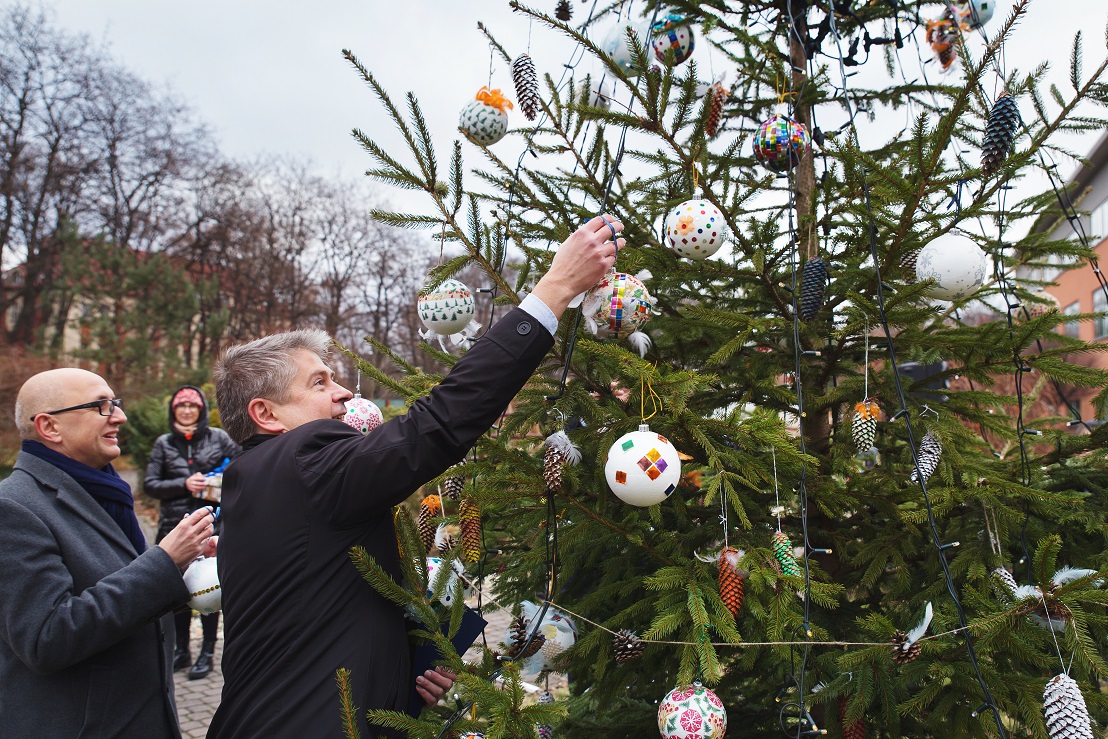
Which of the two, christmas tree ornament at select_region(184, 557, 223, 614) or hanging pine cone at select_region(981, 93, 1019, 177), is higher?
hanging pine cone at select_region(981, 93, 1019, 177)

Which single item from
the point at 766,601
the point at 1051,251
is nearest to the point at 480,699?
the point at 766,601

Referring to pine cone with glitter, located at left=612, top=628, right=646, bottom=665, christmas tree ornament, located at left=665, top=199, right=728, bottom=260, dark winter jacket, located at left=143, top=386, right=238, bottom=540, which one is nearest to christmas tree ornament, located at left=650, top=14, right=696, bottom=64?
christmas tree ornament, located at left=665, top=199, right=728, bottom=260

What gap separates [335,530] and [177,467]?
4516mm

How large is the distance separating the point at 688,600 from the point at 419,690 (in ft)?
2.55

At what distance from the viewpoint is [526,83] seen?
2.67 meters

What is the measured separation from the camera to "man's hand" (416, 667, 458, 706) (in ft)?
5.95

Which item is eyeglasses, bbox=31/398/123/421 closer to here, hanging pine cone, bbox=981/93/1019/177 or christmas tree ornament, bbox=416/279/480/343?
christmas tree ornament, bbox=416/279/480/343

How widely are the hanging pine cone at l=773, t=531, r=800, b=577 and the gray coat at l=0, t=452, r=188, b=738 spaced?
183 cm

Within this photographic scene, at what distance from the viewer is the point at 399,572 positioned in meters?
1.81

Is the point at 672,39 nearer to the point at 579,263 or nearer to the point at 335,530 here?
the point at 579,263

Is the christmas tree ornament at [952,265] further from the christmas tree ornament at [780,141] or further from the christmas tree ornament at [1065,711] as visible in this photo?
the christmas tree ornament at [1065,711]

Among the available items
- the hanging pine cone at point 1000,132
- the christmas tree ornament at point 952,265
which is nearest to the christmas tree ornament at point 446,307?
the christmas tree ornament at point 952,265

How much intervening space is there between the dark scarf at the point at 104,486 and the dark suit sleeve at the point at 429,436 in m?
1.10

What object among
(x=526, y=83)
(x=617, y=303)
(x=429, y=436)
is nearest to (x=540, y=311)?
(x=429, y=436)
